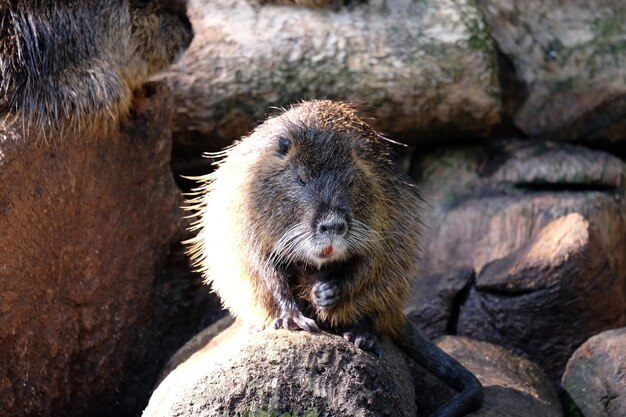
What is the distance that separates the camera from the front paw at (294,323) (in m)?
4.59

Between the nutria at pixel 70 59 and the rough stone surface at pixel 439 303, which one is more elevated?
the nutria at pixel 70 59

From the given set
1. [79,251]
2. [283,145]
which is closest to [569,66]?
[283,145]

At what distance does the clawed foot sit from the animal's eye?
89 centimetres

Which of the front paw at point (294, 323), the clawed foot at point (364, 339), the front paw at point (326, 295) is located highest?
the front paw at point (326, 295)

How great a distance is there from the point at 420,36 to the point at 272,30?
1.04 meters

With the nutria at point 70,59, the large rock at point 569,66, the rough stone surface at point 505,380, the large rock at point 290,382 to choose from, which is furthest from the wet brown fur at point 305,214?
the large rock at point 569,66

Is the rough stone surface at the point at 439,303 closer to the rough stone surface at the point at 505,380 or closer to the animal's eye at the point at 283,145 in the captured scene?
the rough stone surface at the point at 505,380

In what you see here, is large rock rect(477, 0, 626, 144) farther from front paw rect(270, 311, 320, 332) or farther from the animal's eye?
front paw rect(270, 311, 320, 332)

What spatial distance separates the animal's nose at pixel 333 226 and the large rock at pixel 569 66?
3402 mm

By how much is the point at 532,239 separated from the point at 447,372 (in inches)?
66.4

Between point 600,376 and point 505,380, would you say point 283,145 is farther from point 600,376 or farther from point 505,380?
point 600,376

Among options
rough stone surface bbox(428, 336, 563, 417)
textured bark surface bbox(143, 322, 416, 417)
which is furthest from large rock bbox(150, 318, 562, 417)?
rough stone surface bbox(428, 336, 563, 417)

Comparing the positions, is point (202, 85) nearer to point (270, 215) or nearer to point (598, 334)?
point (270, 215)

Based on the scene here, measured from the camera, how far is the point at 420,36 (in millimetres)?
7219
